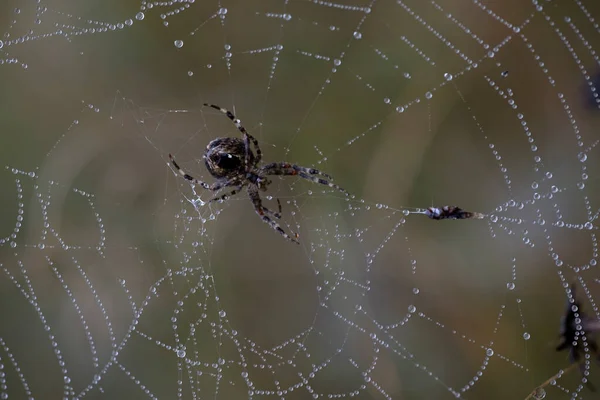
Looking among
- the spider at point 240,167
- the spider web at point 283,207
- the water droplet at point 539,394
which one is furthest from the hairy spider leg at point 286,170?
the water droplet at point 539,394

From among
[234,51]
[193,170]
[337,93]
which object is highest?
[234,51]

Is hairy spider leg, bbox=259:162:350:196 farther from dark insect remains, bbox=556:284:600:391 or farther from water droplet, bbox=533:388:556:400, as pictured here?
water droplet, bbox=533:388:556:400

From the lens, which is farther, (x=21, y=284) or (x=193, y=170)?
(x=21, y=284)

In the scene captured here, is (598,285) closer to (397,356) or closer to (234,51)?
(397,356)

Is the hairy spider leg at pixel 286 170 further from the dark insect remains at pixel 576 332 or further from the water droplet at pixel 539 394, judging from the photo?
the water droplet at pixel 539 394

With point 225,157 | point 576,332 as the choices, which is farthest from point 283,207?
point 576,332

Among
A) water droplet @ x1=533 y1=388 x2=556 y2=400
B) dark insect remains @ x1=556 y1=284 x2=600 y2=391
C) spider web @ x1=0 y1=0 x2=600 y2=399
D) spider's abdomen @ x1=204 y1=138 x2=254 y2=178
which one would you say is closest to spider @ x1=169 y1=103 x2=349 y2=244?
spider's abdomen @ x1=204 y1=138 x2=254 y2=178

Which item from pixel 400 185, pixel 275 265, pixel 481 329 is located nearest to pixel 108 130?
pixel 275 265

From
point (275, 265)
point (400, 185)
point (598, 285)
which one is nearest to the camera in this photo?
point (598, 285)
